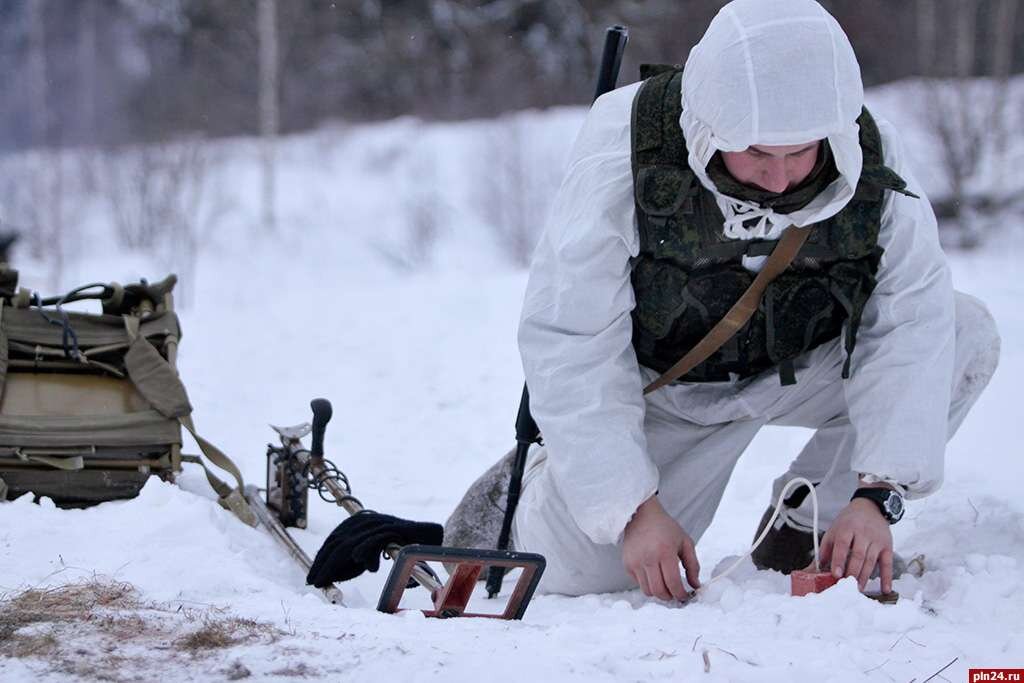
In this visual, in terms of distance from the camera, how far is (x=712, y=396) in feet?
9.12

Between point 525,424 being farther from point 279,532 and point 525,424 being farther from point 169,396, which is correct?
point 169,396

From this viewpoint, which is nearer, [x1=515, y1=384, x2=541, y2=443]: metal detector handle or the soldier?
the soldier

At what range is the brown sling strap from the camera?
2.43 meters

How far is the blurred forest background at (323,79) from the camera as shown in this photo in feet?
39.5

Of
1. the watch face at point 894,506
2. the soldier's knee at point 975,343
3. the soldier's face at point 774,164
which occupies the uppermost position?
the soldier's face at point 774,164

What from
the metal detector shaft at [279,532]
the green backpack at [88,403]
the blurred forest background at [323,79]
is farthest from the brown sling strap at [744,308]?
the blurred forest background at [323,79]

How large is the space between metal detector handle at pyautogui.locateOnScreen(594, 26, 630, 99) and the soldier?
1.04 feet

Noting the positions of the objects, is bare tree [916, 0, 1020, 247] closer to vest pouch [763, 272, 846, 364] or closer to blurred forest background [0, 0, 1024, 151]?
blurred forest background [0, 0, 1024, 151]

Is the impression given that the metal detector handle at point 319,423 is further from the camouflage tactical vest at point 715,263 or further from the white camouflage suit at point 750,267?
the camouflage tactical vest at point 715,263

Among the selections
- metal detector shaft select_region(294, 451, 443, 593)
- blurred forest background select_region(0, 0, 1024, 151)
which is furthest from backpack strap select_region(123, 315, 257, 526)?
blurred forest background select_region(0, 0, 1024, 151)

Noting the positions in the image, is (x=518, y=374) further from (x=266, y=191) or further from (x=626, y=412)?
(x=266, y=191)

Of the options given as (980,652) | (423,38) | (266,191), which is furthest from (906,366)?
(423,38)

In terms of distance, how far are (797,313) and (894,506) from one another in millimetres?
470

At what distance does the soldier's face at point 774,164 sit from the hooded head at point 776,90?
4cm
